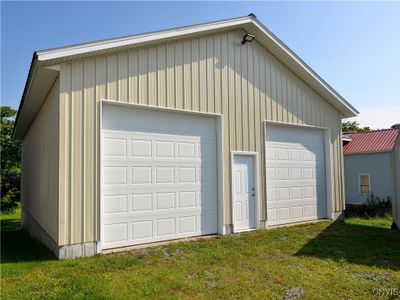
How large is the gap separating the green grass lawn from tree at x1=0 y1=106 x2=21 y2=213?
16771mm

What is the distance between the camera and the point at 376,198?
18.9 meters

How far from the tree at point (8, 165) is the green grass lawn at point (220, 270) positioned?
55.0ft

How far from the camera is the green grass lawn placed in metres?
4.72

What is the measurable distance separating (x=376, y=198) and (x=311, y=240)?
42.0ft

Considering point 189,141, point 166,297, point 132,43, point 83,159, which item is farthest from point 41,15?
point 166,297

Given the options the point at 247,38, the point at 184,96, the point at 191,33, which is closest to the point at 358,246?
the point at 184,96

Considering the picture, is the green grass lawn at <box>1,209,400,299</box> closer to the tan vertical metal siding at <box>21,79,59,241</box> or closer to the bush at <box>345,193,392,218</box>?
the tan vertical metal siding at <box>21,79,59,241</box>

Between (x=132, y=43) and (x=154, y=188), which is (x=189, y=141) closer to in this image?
(x=154, y=188)

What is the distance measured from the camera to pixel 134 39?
23.8ft

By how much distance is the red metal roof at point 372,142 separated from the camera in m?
19.4

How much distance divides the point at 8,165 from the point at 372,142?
24.1 metres

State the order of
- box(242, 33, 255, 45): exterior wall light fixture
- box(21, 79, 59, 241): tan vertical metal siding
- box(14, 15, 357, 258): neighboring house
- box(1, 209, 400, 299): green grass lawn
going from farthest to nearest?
box(242, 33, 255, 45): exterior wall light fixture → box(21, 79, 59, 241): tan vertical metal siding → box(14, 15, 357, 258): neighboring house → box(1, 209, 400, 299): green grass lawn

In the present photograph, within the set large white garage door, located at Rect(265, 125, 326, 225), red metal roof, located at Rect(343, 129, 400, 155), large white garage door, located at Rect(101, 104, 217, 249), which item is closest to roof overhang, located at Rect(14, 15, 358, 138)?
large white garage door, located at Rect(101, 104, 217, 249)

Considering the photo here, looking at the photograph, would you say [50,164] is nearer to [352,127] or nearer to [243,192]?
[243,192]
